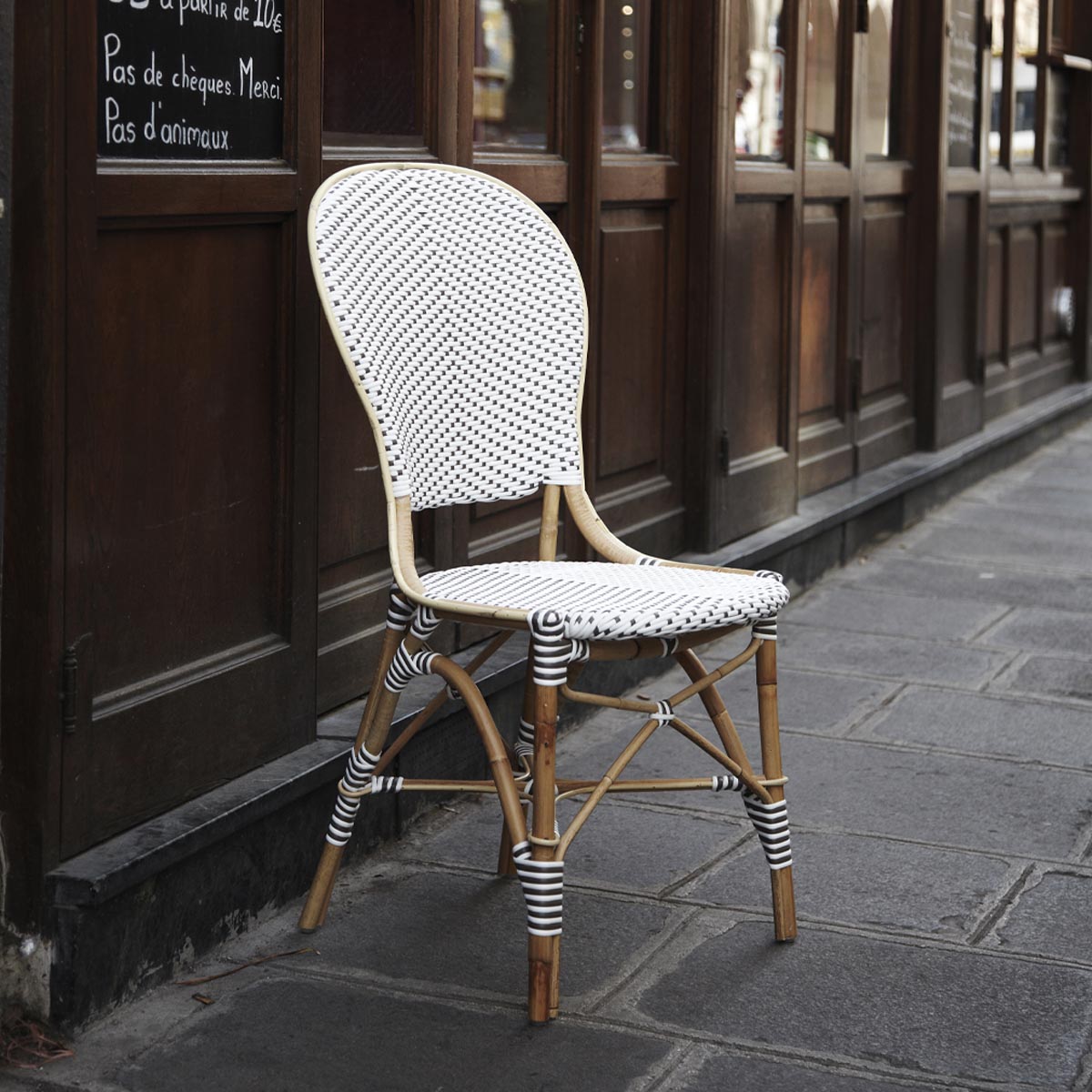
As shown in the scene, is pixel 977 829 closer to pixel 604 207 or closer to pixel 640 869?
pixel 640 869

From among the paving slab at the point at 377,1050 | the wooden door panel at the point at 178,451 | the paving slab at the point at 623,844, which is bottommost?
the paving slab at the point at 377,1050

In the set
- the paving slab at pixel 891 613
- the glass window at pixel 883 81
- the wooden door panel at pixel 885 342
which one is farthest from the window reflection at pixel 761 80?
the paving slab at pixel 891 613

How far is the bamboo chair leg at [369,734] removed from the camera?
8.68 feet

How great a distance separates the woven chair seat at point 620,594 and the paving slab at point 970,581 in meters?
2.41

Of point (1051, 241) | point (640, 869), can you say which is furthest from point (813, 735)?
point (1051, 241)

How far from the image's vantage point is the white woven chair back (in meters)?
2.60

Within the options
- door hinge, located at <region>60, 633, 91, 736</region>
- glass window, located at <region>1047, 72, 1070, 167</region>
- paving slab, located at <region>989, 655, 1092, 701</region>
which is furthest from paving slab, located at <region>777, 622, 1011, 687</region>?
glass window, located at <region>1047, 72, 1070, 167</region>

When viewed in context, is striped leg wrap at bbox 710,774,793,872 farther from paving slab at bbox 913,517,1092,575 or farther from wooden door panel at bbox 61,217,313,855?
paving slab at bbox 913,517,1092,575

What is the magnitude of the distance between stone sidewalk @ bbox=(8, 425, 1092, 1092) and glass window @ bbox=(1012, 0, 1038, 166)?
14.4ft

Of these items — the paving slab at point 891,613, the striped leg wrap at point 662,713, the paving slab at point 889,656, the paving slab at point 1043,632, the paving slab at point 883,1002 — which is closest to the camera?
the paving slab at point 883,1002

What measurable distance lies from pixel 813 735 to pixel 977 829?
0.63 meters

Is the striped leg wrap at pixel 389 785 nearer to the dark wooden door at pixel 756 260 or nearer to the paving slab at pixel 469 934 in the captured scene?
the paving slab at pixel 469 934

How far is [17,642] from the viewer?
2.34 metres

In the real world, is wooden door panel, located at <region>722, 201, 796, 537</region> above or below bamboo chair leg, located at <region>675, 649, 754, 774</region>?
above
